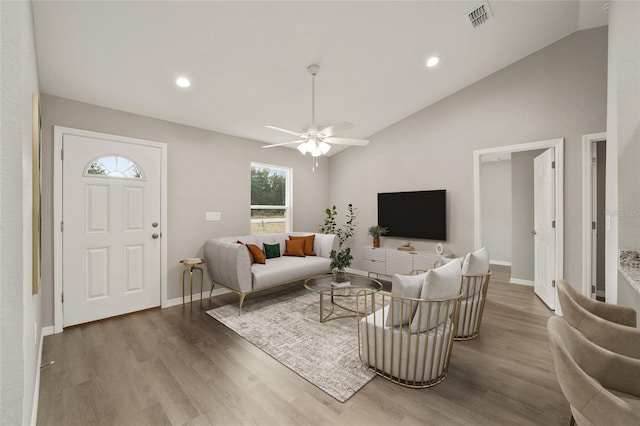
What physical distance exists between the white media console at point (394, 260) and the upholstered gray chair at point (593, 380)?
9.64ft

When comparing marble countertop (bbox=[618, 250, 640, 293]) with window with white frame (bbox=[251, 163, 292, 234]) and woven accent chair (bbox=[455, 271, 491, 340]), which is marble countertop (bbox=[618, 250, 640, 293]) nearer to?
woven accent chair (bbox=[455, 271, 491, 340])

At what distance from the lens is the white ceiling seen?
2.27 meters

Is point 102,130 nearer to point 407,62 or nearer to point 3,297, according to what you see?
point 3,297

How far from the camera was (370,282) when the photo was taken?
11.4 feet

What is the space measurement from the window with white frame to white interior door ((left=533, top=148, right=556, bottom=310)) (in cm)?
408

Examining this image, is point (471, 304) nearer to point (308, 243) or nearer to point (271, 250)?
point (308, 243)

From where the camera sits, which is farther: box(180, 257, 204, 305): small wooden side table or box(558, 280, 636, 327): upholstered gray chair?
box(180, 257, 204, 305): small wooden side table

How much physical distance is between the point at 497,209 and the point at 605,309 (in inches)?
214

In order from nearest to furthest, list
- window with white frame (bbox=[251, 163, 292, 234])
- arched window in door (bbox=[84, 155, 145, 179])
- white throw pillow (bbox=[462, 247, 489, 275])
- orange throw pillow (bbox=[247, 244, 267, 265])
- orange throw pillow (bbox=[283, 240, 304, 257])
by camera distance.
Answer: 1. white throw pillow (bbox=[462, 247, 489, 275])
2. arched window in door (bbox=[84, 155, 145, 179])
3. orange throw pillow (bbox=[247, 244, 267, 265])
4. orange throw pillow (bbox=[283, 240, 304, 257])
5. window with white frame (bbox=[251, 163, 292, 234])

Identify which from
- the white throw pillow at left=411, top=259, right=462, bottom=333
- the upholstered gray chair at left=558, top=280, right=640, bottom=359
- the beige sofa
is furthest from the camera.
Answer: the beige sofa

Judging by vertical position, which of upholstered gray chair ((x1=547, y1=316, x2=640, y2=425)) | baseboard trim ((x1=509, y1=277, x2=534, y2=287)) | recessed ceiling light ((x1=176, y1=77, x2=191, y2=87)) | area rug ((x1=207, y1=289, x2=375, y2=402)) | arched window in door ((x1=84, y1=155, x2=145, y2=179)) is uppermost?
recessed ceiling light ((x1=176, y1=77, x2=191, y2=87))

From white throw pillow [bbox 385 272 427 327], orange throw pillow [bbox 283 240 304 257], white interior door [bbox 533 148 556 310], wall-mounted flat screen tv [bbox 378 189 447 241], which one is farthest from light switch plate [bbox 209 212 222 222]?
white interior door [bbox 533 148 556 310]

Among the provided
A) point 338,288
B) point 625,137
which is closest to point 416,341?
point 338,288

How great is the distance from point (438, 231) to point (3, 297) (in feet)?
15.2
